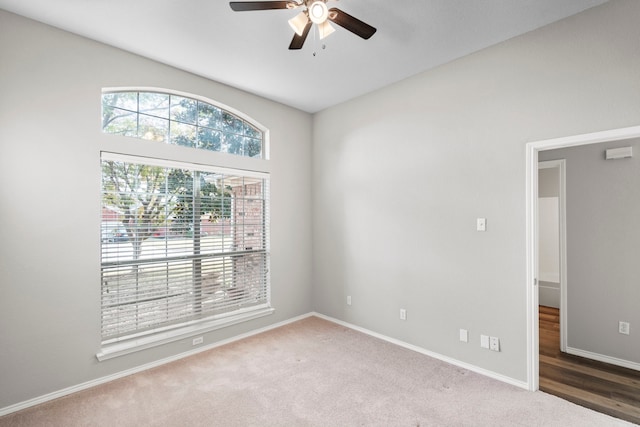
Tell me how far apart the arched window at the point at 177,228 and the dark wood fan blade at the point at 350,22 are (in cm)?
216

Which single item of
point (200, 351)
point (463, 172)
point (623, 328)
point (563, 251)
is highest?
point (463, 172)

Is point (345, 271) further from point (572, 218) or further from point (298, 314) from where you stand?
point (572, 218)

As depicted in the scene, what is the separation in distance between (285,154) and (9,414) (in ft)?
11.8

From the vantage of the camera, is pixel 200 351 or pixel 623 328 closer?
pixel 623 328

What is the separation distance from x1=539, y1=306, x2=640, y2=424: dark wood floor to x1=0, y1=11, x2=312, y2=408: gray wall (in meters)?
3.74

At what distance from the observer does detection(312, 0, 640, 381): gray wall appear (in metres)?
2.35

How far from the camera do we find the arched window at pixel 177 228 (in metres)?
2.89

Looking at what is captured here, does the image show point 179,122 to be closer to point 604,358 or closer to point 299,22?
point 299,22

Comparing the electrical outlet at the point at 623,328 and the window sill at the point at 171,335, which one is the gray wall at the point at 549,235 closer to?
the electrical outlet at the point at 623,328

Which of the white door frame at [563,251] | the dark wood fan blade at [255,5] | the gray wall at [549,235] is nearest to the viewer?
the dark wood fan blade at [255,5]

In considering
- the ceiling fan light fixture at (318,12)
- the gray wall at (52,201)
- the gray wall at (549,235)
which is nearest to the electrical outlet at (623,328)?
the gray wall at (549,235)

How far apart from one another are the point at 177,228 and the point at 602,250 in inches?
175

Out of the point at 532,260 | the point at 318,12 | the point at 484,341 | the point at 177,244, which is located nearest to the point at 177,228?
the point at 177,244

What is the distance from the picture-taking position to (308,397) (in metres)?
2.51
